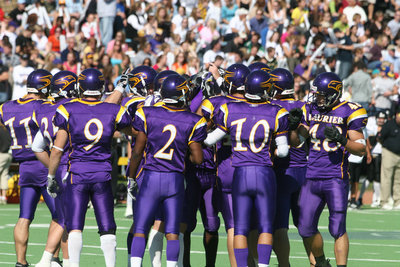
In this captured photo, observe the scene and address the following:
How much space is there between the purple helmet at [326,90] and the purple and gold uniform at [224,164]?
76 centimetres

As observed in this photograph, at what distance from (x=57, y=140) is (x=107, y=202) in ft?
2.50

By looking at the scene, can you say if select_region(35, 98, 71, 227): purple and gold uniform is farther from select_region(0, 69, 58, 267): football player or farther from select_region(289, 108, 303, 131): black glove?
select_region(289, 108, 303, 131): black glove

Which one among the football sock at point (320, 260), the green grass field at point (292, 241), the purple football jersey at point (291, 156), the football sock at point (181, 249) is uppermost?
the purple football jersey at point (291, 156)

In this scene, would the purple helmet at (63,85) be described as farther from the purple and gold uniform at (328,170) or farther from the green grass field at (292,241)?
the purple and gold uniform at (328,170)

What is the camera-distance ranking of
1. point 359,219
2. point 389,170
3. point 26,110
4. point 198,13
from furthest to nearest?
1. point 198,13
2. point 389,170
3. point 359,219
4. point 26,110

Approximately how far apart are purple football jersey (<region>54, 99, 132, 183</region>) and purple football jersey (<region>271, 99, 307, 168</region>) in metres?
1.69

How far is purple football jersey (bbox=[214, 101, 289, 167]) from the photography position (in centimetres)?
881

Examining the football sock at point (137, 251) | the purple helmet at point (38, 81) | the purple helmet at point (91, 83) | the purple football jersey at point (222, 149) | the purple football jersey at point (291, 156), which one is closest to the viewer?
the football sock at point (137, 251)

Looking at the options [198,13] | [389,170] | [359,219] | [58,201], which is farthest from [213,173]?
[198,13]

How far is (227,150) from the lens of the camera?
9602 mm

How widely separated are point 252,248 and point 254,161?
121 centimetres

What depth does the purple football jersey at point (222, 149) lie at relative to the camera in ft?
30.9

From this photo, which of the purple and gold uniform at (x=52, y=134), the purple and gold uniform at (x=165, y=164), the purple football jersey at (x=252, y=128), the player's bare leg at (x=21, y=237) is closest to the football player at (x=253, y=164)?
the purple football jersey at (x=252, y=128)

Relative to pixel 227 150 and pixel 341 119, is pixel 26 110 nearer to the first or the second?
pixel 227 150
